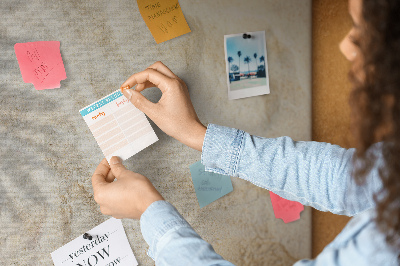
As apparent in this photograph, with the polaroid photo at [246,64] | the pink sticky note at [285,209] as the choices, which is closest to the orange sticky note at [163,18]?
the polaroid photo at [246,64]

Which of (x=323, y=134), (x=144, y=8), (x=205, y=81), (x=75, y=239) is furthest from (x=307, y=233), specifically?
(x=144, y=8)

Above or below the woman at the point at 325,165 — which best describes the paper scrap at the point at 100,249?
below

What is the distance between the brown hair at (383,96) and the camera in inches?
15.7

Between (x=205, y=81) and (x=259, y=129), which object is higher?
(x=205, y=81)

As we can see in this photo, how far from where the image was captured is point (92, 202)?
731 millimetres

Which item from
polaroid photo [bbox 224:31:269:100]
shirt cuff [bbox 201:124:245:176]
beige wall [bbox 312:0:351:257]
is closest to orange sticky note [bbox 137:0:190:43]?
polaroid photo [bbox 224:31:269:100]

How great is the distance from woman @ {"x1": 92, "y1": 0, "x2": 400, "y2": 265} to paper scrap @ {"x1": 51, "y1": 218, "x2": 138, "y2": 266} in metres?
0.12

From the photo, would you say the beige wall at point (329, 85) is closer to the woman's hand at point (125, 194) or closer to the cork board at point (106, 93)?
the cork board at point (106, 93)

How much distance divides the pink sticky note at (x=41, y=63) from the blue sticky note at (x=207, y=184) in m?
0.38

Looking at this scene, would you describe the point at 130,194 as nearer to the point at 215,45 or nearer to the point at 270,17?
the point at 215,45

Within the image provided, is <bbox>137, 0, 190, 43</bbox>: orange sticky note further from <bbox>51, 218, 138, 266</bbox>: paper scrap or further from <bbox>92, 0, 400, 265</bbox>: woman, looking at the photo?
<bbox>51, 218, 138, 266</bbox>: paper scrap

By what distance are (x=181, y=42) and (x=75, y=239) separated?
52 cm

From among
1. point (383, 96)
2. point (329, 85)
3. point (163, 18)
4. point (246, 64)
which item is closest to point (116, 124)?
point (163, 18)

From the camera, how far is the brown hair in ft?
1.31
